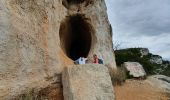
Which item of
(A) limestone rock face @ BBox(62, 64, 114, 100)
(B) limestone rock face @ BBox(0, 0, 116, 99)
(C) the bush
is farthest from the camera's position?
(C) the bush

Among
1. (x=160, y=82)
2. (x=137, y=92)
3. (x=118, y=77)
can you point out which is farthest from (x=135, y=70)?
(x=137, y=92)

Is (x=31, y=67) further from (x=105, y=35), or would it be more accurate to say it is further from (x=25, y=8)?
(x=105, y=35)

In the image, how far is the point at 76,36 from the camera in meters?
15.3

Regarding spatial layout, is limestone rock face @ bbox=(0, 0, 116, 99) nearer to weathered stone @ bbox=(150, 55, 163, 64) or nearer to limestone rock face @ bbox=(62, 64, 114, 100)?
limestone rock face @ bbox=(62, 64, 114, 100)

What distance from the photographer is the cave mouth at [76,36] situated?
544 inches

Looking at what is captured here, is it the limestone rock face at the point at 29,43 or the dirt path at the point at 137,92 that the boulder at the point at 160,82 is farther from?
the limestone rock face at the point at 29,43

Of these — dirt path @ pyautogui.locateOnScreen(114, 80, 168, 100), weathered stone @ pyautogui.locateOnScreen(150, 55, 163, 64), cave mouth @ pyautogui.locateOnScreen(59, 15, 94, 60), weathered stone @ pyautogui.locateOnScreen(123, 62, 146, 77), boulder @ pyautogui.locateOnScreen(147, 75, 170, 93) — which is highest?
weathered stone @ pyautogui.locateOnScreen(150, 55, 163, 64)

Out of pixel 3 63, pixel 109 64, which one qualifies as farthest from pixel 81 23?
pixel 3 63

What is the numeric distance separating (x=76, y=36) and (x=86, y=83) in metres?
5.54

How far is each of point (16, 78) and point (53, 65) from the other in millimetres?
1676

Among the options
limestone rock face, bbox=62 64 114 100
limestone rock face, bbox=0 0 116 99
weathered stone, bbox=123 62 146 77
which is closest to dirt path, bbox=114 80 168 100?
weathered stone, bbox=123 62 146 77

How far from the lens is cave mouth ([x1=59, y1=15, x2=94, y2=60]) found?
13.8 metres

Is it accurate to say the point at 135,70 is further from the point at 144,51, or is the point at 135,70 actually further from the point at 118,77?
the point at 144,51

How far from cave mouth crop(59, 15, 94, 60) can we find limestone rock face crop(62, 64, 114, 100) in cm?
325
